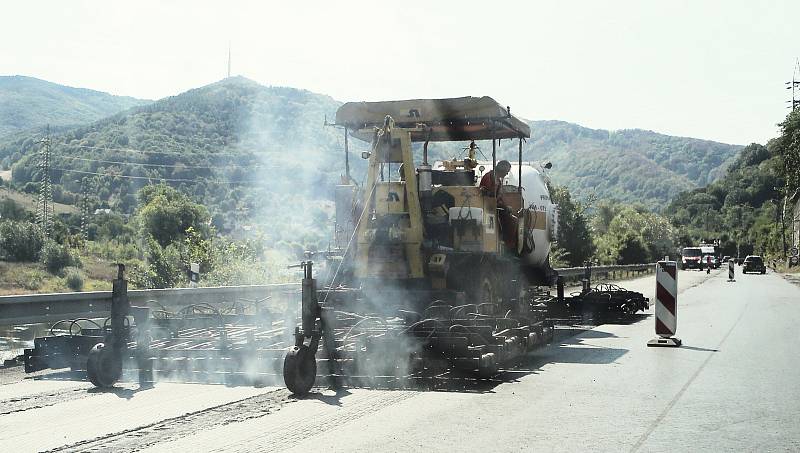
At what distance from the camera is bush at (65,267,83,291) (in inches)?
2615

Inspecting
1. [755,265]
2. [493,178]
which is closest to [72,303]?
[493,178]

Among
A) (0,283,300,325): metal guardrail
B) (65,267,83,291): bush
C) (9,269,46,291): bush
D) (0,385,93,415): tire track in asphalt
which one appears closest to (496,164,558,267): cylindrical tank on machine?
(0,283,300,325): metal guardrail

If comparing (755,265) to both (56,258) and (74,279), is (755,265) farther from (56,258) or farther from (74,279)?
(56,258)

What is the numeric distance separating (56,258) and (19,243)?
3975 millimetres

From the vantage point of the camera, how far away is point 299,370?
8.88 metres

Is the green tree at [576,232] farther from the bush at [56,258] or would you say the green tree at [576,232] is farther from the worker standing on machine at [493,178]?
the worker standing on machine at [493,178]

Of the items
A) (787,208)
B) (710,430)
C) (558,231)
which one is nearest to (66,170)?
(787,208)

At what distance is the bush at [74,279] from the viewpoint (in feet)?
218

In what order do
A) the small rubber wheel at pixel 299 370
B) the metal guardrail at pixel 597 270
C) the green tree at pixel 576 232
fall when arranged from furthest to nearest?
the green tree at pixel 576 232
the metal guardrail at pixel 597 270
the small rubber wheel at pixel 299 370

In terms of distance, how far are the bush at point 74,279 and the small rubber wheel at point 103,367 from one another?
59708 millimetres

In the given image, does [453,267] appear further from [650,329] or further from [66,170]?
[66,170]

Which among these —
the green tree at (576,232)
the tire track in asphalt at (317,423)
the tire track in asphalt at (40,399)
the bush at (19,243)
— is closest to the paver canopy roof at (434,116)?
the tire track in asphalt at (317,423)

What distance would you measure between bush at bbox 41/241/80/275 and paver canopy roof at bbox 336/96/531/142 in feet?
208

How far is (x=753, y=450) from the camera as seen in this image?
679cm
